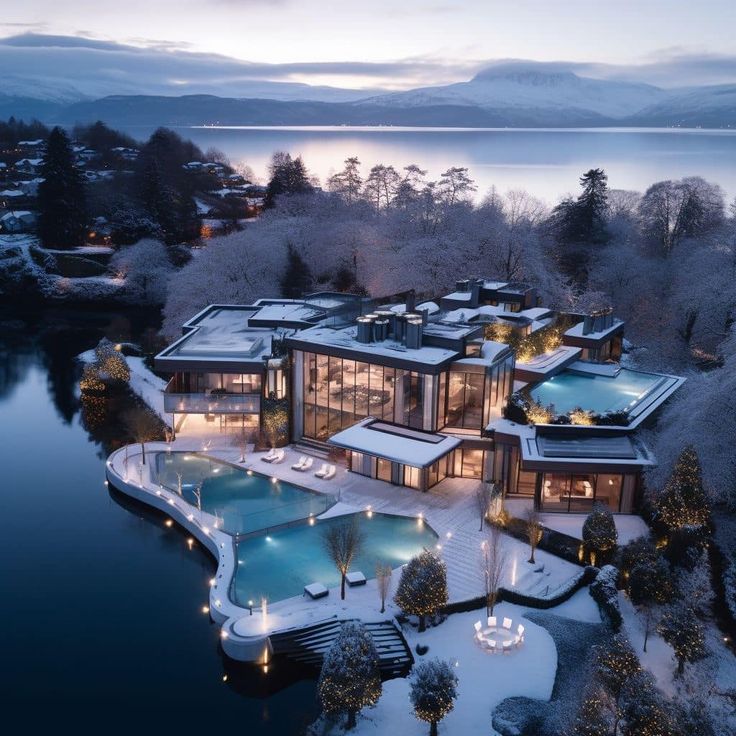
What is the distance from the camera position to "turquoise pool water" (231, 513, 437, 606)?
74.1 feet

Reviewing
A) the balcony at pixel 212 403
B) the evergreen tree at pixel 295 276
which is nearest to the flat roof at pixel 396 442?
the balcony at pixel 212 403

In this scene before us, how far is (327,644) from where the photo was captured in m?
20.0

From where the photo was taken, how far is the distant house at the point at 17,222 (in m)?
80.5

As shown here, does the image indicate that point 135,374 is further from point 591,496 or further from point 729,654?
point 729,654

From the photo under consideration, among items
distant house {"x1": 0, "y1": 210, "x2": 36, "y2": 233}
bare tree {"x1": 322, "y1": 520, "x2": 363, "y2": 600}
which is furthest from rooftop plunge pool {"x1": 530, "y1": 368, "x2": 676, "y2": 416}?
distant house {"x1": 0, "y1": 210, "x2": 36, "y2": 233}

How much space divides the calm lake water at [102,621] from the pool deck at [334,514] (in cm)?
90

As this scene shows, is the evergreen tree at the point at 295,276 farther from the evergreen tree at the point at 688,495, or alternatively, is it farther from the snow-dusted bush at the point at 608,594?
the snow-dusted bush at the point at 608,594

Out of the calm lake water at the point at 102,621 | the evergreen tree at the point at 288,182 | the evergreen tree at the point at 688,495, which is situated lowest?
the calm lake water at the point at 102,621

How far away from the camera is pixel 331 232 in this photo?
62.9 m

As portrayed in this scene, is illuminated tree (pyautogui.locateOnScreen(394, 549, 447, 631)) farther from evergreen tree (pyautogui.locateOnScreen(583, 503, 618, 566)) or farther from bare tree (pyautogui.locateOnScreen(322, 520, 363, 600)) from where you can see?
evergreen tree (pyautogui.locateOnScreen(583, 503, 618, 566))

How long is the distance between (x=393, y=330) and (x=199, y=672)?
1689cm

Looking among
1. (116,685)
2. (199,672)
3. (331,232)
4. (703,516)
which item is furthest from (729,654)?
(331,232)

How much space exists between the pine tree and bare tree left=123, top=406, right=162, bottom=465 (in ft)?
57.6

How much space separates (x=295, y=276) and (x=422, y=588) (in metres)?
45.2
